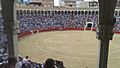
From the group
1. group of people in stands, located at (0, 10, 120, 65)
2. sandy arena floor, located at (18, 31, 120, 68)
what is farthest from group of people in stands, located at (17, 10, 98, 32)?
sandy arena floor, located at (18, 31, 120, 68)

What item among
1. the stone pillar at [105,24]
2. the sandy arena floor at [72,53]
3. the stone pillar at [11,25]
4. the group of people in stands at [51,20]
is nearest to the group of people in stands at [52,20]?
the group of people in stands at [51,20]

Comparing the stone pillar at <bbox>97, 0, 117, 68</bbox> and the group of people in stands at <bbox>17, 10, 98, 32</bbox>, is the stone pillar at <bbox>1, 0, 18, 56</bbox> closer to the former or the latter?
the stone pillar at <bbox>97, 0, 117, 68</bbox>

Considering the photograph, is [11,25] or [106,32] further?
[11,25]

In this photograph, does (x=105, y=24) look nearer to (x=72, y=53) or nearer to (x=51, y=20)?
(x=72, y=53)

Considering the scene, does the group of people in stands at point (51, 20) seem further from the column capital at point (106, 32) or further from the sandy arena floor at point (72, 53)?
the column capital at point (106, 32)

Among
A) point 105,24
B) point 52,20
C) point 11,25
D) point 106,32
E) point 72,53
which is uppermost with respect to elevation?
point 105,24

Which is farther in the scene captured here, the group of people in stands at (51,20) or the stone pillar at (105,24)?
the group of people in stands at (51,20)

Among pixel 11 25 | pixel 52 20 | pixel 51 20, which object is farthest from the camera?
pixel 52 20

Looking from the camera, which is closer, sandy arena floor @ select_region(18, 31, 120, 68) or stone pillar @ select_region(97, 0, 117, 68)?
stone pillar @ select_region(97, 0, 117, 68)

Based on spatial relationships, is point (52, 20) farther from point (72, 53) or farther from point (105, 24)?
point (105, 24)

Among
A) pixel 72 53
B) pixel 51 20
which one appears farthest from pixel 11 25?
pixel 51 20

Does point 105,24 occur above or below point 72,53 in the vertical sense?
above

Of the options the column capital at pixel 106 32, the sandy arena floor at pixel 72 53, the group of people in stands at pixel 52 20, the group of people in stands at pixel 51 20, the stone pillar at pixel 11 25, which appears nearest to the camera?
the column capital at pixel 106 32

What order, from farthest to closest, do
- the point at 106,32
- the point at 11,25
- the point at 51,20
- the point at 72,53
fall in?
the point at 51,20 < the point at 72,53 < the point at 11,25 < the point at 106,32
